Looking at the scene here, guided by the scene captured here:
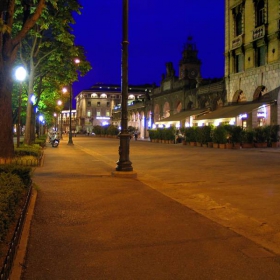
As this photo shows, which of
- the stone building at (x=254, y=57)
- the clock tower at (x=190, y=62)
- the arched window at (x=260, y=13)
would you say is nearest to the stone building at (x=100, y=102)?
the clock tower at (x=190, y=62)

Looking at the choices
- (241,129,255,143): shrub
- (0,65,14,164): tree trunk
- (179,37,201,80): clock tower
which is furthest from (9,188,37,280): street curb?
(179,37,201,80): clock tower

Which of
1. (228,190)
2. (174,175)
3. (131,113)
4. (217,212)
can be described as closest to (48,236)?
(217,212)

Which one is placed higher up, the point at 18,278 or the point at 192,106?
the point at 192,106

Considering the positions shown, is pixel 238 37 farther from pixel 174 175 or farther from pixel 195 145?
pixel 174 175

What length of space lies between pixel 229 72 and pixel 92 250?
3885 cm

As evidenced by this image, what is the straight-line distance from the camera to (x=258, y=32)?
3706 cm

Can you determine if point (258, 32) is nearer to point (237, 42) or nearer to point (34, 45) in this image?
point (237, 42)

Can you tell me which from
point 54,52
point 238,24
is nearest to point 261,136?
point 238,24

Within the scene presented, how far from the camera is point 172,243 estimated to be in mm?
5906

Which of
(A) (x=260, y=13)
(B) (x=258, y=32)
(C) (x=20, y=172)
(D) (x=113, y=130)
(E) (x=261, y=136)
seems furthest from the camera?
(D) (x=113, y=130)

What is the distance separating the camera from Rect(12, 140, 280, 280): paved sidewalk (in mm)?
4762

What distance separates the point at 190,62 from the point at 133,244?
51.0 m

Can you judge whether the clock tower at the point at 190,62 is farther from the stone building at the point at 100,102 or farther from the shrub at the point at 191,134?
the stone building at the point at 100,102

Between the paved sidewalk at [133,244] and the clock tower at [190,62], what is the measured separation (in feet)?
155
